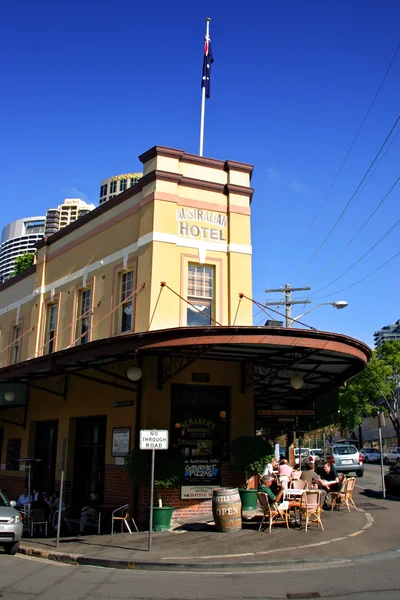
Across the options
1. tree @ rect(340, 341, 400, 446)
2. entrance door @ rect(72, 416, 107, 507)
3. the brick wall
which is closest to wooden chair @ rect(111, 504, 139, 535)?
the brick wall

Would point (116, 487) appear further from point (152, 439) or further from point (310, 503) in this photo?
point (310, 503)

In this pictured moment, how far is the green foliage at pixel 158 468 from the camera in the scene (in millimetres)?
13688

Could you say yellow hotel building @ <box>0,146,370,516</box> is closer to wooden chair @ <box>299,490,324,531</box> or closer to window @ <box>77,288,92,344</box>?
window @ <box>77,288,92,344</box>

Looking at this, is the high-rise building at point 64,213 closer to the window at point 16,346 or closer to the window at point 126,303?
the window at point 16,346

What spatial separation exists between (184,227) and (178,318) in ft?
9.30

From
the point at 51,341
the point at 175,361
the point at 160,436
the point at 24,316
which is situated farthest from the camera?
the point at 24,316

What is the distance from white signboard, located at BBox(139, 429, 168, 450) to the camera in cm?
1146

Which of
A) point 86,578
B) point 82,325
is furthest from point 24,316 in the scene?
point 86,578

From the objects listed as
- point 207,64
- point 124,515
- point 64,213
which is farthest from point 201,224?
point 64,213

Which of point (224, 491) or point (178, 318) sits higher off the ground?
point (178, 318)

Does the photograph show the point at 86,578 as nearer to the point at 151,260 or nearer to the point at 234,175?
the point at 151,260

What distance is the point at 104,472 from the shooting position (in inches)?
649

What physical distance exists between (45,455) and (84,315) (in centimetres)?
551

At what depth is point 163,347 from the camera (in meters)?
12.9
